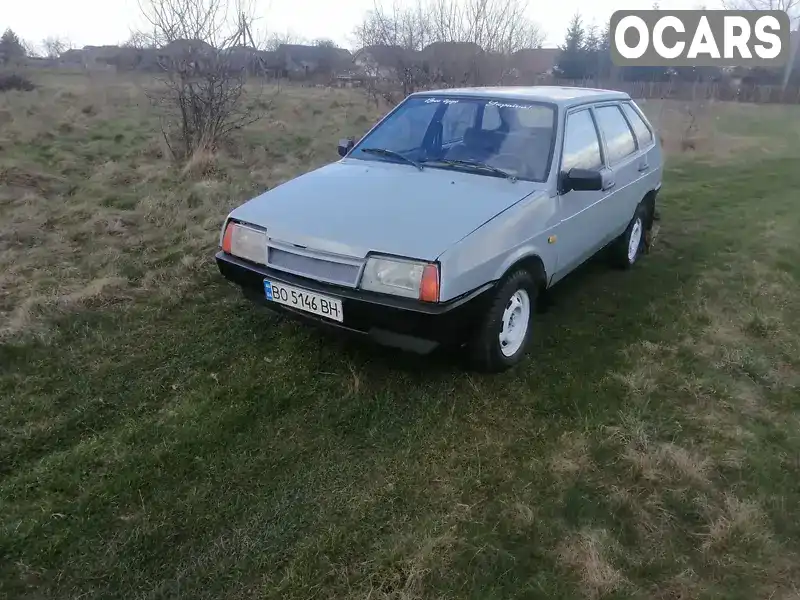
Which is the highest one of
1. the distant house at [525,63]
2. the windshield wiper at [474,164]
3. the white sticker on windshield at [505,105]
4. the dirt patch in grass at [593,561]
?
the distant house at [525,63]

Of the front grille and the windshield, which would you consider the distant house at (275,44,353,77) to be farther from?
the front grille

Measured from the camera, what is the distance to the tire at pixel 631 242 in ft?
17.1

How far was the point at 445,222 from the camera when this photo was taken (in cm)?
309

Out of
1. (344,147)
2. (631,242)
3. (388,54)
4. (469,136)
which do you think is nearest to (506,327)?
(469,136)

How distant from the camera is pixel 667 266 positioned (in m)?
5.59

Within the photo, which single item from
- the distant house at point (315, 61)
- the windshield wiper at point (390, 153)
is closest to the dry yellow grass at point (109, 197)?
the windshield wiper at point (390, 153)

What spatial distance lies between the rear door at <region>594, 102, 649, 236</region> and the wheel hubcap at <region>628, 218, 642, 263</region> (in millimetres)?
242

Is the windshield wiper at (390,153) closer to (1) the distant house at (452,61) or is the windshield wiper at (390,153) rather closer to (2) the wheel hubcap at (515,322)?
(2) the wheel hubcap at (515,322)

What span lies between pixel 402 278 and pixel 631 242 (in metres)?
3.26

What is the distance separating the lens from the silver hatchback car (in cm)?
294

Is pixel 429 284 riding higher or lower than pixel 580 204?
lower

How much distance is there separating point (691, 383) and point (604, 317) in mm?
976

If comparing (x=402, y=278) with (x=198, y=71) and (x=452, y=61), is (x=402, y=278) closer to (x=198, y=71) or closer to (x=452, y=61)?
(x=198, y=71)

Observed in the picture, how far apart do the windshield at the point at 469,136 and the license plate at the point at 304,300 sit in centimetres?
131
